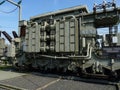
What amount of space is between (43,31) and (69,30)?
8.70 feet

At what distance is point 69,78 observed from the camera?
12891 millimetres

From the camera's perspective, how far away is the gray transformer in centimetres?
1228

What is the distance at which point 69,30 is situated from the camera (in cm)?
1372

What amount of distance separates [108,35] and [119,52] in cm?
158

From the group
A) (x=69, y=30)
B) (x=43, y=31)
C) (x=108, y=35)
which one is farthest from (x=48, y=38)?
(x=108, y=35)

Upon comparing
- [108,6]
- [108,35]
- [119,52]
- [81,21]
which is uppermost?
[108,6]

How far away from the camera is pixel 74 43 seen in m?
13.4

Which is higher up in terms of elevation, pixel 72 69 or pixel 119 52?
pixel 119 52

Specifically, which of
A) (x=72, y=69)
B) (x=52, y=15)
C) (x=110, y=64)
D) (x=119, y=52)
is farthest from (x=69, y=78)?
(x=52, y=15)

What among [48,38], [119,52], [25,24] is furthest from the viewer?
[25,24]

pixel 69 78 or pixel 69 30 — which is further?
pixel 69 30

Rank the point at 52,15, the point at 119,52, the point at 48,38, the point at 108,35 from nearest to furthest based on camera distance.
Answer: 1. the point at 119,52
2. the point at 108,35
3. the point at 48,38
4. the point at 52,15

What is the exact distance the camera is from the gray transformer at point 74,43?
12.3 metres

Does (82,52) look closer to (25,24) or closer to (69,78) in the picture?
(69,78)
